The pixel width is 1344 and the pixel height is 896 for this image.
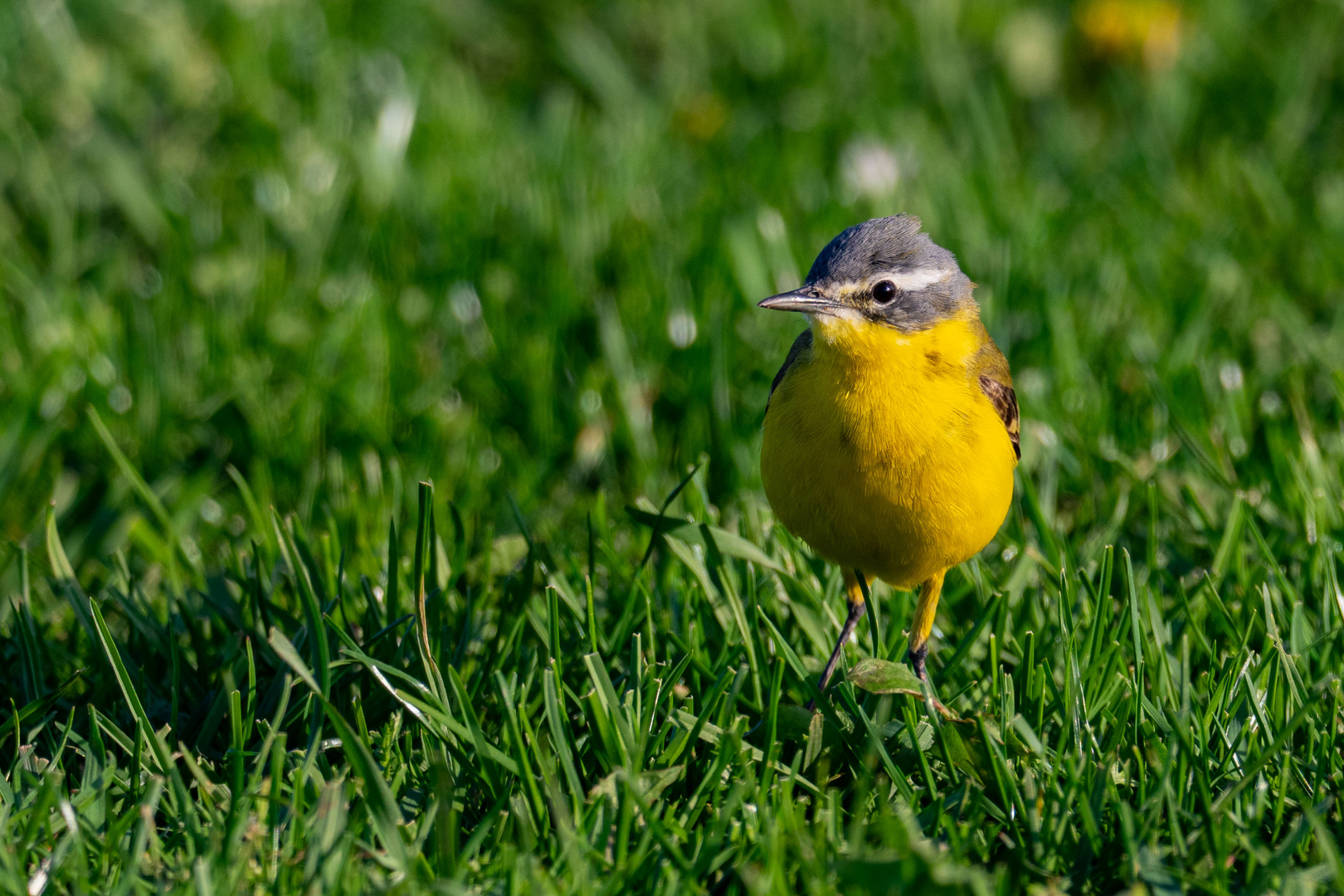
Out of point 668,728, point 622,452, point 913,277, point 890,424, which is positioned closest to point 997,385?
point 913,277

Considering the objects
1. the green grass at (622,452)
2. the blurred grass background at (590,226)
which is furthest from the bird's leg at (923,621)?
the blurred grass background at (590,226)

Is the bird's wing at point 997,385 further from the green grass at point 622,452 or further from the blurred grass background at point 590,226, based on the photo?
the blurred grass background at point 590,226

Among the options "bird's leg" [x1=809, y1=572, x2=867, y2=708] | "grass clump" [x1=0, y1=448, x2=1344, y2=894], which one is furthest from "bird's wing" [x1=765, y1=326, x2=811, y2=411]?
"bird's leg" [x1=809, y1=572, x2=867, y2=708]

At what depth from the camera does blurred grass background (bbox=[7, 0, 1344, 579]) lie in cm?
481

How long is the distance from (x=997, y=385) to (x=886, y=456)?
59cm

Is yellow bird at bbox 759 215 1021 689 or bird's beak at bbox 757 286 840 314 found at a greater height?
bird's beak at bbox 757 286 840 314

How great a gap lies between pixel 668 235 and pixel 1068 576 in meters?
2.71

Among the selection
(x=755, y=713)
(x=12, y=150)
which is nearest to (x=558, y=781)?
(x=755, y=713)

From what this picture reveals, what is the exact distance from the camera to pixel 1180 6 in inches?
293

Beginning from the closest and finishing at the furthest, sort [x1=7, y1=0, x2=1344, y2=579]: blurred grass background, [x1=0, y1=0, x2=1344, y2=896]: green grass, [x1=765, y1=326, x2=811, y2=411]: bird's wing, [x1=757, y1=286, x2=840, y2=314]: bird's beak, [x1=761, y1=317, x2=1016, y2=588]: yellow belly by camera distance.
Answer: [x1=0, y1=0, x2=1344, y2=896]: green grass → [x1=761, y1=317, x2=1016, y2=588]: yellow belly → [x1=757, y1=286, x2=840, y2=314]: bird's beak → [x1=765, y1=326, x2=811, y2=411]: bird's wing → [x1=7, y1=0, x2=1344, y2=579]: blurred grass background

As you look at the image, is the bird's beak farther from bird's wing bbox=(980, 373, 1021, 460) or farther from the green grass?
the green grass

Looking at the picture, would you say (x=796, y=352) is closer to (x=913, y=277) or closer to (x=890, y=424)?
(x=913, y=277)

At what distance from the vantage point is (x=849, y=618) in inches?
147

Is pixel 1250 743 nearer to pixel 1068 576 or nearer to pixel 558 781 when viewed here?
pixel 1068 576
